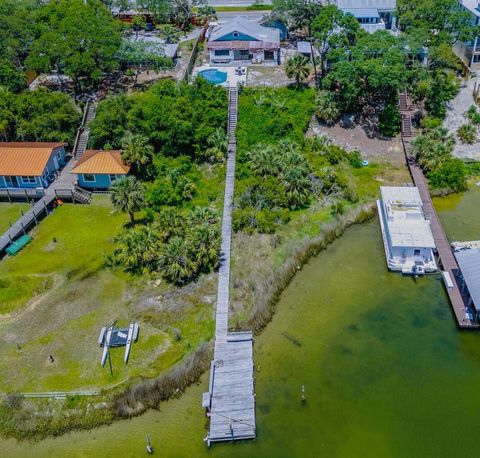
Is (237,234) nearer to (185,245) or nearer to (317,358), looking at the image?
(185,245)

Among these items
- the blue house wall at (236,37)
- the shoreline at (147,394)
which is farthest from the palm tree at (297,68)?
the shoreline at (147,394)

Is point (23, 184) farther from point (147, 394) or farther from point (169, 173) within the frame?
point (147, 394)

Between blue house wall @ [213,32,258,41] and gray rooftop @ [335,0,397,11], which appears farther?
gray rooftop @ [335,0,397,11]

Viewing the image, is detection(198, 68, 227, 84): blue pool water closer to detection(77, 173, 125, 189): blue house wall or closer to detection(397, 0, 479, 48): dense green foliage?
detection(77, 173, 125, 189): blue house wall

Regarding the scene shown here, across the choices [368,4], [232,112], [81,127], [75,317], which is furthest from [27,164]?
[368,4]

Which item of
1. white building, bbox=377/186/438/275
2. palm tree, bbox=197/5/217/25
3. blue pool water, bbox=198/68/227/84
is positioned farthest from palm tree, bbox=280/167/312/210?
palm tree, bbox=197/5/217/25

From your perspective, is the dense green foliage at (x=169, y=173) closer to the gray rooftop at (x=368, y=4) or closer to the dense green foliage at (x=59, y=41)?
the dense green foliage at (x=59, y=41)
